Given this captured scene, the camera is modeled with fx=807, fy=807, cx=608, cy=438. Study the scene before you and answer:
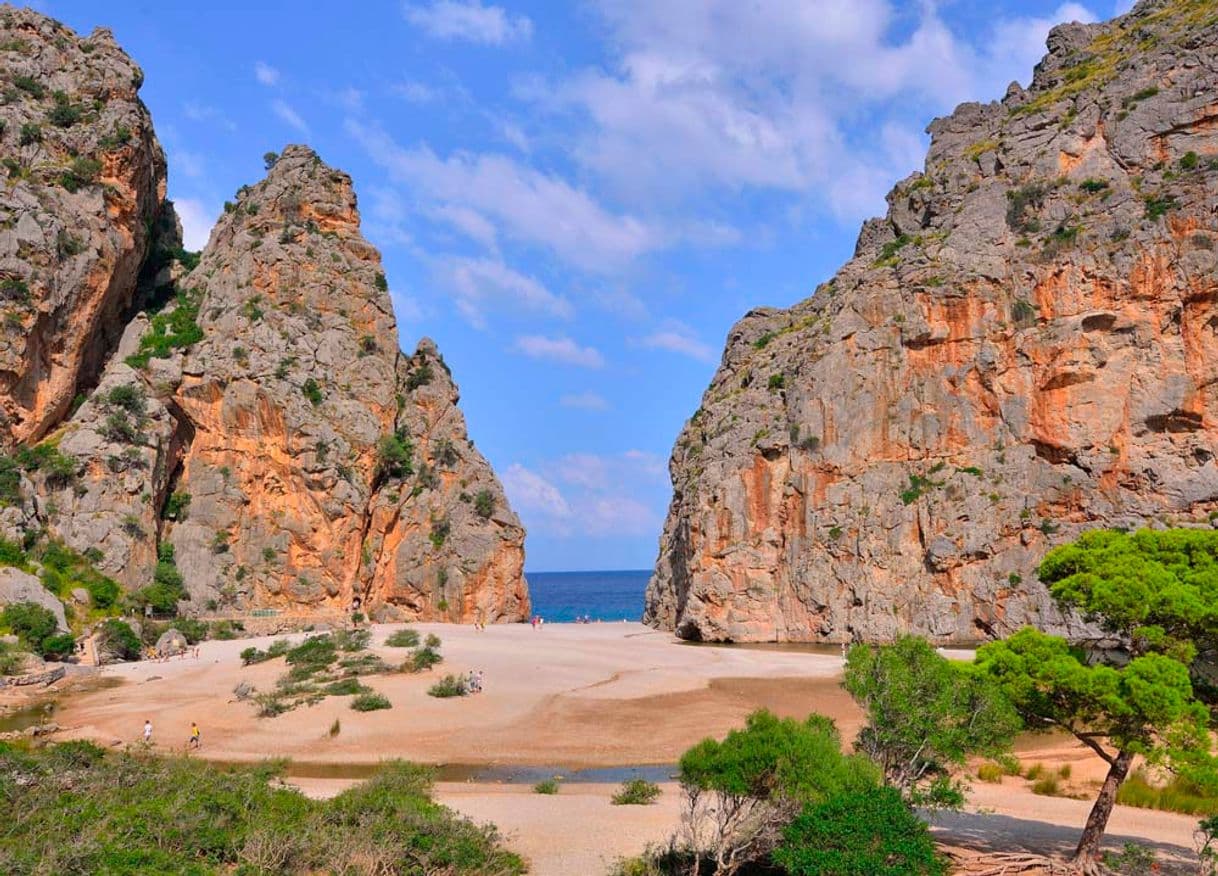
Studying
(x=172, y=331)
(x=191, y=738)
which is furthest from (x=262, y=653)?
(x=172, y=331)

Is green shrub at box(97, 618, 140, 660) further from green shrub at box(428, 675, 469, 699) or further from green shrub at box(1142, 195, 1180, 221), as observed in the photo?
green shrub at box(1142, 195, 1180, 221)

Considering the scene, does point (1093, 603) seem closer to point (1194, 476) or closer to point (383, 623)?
point (1194, 476)

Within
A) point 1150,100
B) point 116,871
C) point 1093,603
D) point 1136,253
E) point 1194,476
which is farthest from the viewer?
point 1150,100

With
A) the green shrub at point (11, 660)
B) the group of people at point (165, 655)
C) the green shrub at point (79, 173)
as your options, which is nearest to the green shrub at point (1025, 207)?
the group of people at point (165, 655)

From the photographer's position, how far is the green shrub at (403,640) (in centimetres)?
4169

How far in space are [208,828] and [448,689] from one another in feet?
66.1

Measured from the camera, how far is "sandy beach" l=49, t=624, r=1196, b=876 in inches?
635

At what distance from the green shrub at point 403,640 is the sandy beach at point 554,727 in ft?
2.87

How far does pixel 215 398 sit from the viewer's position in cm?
5831

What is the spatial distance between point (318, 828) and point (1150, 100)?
68.1m

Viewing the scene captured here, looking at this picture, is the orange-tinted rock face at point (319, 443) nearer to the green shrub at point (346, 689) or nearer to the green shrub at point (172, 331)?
the green shrub at point (172, 331)

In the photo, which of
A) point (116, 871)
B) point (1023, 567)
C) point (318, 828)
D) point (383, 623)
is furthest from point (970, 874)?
point (383, 623)

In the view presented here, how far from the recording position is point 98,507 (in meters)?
49.8

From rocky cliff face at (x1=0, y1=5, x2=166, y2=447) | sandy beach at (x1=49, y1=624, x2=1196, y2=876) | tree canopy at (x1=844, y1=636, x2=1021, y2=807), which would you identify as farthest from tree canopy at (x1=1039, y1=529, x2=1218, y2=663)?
rocky cliff face at (x1=0, y1=5, x2=166, y2=447)
